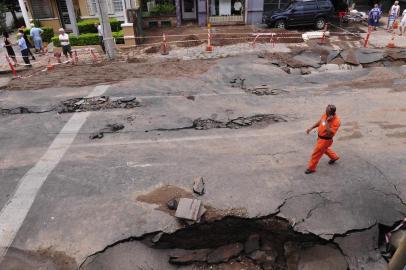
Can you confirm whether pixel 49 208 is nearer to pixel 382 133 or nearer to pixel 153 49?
pixel 382 133

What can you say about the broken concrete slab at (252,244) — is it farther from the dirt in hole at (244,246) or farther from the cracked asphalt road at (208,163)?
the cracked asphalt road at (208,163)

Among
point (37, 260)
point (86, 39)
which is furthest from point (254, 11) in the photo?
point (37, 260)

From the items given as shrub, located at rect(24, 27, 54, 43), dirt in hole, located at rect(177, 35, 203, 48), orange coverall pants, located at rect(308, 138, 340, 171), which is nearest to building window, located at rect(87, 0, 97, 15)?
shrub, located at rect(24, 27, 54, 43)

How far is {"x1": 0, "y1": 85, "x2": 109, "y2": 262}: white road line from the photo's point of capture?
5776 mm

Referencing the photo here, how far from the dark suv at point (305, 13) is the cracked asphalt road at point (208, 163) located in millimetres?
8968

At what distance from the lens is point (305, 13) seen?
1883 centimetres

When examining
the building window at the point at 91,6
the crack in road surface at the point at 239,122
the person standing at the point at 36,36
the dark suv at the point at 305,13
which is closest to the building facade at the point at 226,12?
the dark suv at the point at 305,13

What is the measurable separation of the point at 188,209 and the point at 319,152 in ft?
10.0

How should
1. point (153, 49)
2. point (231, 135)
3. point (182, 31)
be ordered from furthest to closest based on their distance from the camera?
point (182, 31)
point (153, 49)
point (231, 135)

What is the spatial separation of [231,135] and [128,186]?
11.0 ft

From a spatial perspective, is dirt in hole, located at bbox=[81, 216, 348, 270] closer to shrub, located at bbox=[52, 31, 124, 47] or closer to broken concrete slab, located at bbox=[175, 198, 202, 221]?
broken concrete slab, located at bbox=[175, 198, 202, 221]

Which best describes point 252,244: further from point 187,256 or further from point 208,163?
point 208,163

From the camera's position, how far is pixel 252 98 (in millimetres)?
10867

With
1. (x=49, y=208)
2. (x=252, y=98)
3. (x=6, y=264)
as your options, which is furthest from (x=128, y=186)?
(x=252, y=98)
